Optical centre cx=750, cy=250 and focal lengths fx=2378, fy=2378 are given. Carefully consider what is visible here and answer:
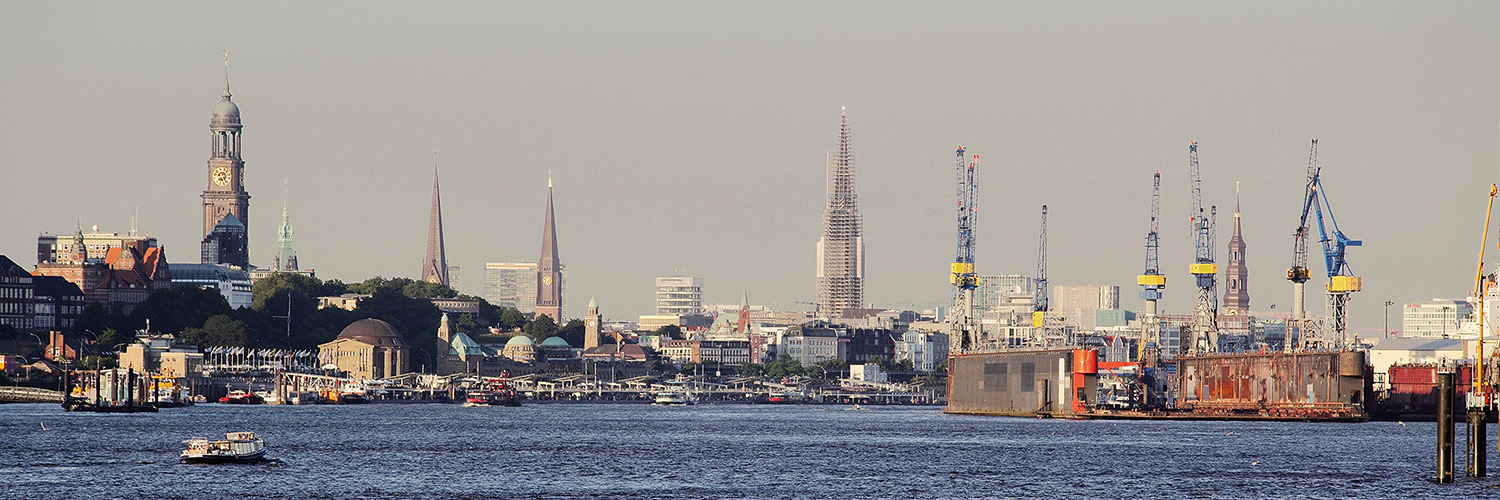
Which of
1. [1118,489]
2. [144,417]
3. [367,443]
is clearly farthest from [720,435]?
[1118,489]

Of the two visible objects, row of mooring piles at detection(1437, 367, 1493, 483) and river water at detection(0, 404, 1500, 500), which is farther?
river water at detection(0, 404, 1500, 500)

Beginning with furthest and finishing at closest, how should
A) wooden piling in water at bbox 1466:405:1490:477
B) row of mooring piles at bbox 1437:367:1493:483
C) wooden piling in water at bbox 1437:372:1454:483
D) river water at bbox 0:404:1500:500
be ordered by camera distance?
river water at bbox 0:404:1500:500 < wooden piling in water at bbox 1466:405:1490:477 < row of mooring piles at bbox 1437:367:1493:483 < wooden piling in water at bbox 1437:372:1454:483

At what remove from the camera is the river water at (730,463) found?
100 metres

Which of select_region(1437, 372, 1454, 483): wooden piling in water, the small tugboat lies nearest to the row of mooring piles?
select_region(1437, 372, 1454, 483): wooden piling in water

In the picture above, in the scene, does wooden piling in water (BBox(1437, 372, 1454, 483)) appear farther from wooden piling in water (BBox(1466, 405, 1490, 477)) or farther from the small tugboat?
the small tugboat

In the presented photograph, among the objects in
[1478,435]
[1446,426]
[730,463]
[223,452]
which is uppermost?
[1446,426]

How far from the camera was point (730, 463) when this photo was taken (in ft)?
401

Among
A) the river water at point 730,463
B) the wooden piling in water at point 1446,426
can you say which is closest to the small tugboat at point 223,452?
the river water at point 730,463

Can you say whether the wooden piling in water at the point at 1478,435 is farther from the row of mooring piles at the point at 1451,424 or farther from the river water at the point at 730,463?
the river water at the point at 730,463

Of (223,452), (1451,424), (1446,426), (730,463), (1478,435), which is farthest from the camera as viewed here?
(730,463)

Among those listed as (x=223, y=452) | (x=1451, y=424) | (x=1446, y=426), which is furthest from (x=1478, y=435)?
(x=223, y=452)

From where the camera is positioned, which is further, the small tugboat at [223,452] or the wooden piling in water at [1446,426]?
the small tugboat at [223,452]

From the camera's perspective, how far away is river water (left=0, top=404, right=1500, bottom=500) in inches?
3957

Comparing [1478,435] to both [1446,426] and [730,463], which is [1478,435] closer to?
[1446,426]
